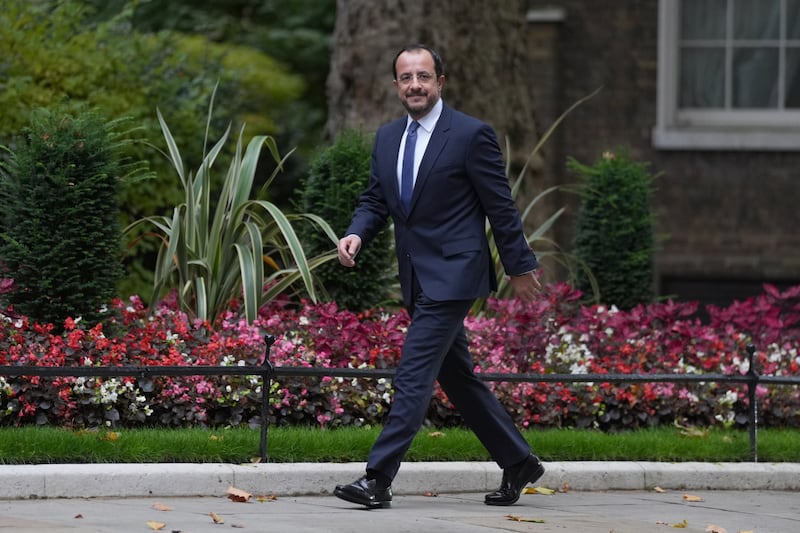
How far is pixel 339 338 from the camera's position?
7.96 meters

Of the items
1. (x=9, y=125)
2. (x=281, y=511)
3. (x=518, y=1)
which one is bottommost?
(x=281, y=511)

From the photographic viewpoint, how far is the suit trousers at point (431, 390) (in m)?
6.04

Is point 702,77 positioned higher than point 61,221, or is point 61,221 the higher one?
point 702,77

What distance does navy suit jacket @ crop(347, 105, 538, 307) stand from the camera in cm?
620

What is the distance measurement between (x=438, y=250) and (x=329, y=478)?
1.21 metres

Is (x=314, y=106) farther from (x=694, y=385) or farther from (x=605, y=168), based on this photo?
(x=694, y=385)

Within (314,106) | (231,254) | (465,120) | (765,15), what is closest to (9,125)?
(231,254)

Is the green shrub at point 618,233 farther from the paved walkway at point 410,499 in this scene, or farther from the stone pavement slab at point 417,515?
the stone pavement slab at point 417,515

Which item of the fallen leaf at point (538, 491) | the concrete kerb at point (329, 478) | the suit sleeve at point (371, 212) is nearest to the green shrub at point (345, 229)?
the concrete kerb at point (329, 478)

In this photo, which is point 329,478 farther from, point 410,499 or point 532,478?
point 532,478

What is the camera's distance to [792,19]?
48.3 feet

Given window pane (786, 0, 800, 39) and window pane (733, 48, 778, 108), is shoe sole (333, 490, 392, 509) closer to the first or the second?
window pane (733, 48, 778, 108)

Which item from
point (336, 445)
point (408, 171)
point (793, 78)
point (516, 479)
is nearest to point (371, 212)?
point (408, 171)

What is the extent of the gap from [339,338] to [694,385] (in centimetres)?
200
